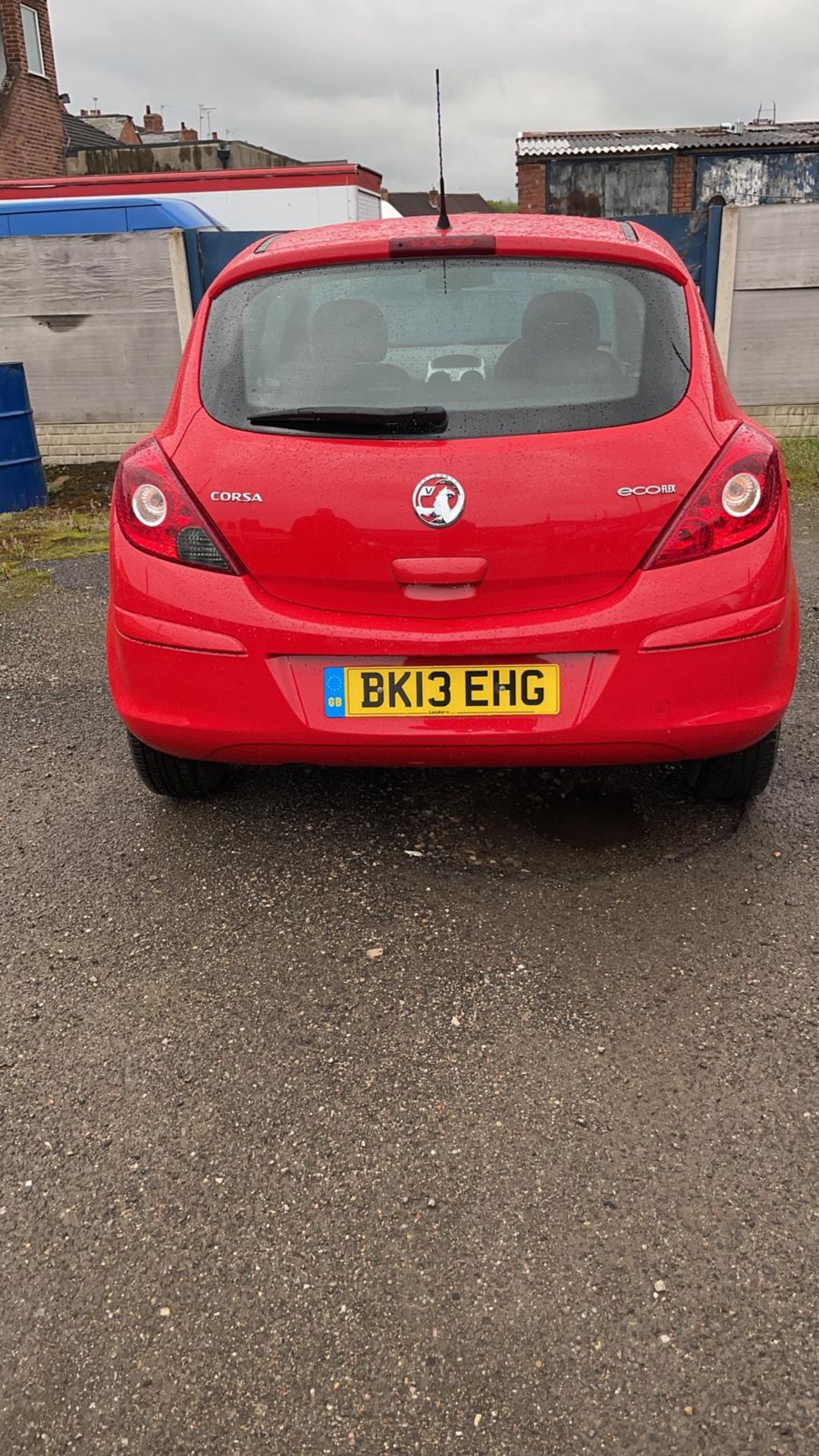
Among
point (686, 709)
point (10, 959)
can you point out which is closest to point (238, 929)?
point (10, 959)

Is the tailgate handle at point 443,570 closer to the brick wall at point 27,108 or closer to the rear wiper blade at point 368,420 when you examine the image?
the rear wiper blade at point 368,420

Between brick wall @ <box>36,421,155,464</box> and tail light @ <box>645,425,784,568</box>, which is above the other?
tail light @ <box>645,425,784,568</box>

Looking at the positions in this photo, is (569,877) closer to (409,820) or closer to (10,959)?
(409,820)

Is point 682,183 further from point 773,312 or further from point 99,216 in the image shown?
point 773,312

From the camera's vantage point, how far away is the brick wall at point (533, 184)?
28.2 meters

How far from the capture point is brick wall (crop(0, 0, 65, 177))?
21469mm

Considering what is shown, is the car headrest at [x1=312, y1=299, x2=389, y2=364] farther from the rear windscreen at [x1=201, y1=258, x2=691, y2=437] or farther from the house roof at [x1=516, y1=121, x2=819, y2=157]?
the house roof at [x1=516, y1=121, x2=819, y2=157]

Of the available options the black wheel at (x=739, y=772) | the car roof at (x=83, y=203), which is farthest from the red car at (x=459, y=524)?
the car roof at (x=83, y=203)

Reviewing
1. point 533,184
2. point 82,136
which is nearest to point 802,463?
point 533,184

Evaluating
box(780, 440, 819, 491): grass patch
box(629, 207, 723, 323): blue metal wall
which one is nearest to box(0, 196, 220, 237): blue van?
box(629, 207, 723, 323): blue metal wall

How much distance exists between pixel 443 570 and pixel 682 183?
30171 mm

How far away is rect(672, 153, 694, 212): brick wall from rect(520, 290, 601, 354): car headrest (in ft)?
94.8

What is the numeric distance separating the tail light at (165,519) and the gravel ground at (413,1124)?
35.7 inches

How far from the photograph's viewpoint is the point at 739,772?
10.7 ft
